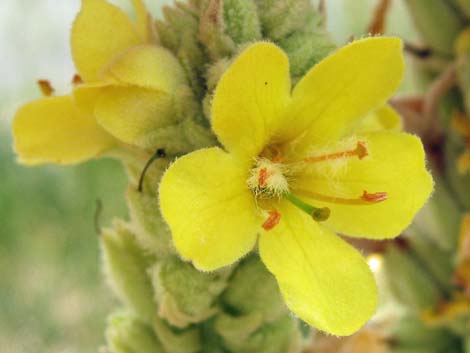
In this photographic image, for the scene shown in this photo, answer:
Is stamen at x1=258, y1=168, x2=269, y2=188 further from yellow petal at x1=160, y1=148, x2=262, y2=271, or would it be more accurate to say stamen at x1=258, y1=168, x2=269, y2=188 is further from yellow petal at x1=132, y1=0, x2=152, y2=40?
yellow petal at x1=132, y1=0, x2=152, y2=40

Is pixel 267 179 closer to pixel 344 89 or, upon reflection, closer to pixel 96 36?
pixel 344 89

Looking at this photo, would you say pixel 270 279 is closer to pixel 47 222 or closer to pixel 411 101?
pixel 411 101

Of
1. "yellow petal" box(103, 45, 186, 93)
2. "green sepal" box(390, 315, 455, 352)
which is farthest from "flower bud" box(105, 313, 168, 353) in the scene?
"green sepal" box(390, 315, 455, 352)

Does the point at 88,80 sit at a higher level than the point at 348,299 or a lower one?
higher

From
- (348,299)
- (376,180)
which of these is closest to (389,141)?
(376,180)

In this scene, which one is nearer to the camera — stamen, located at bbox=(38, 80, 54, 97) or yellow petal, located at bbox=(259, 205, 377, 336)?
yellow petal, located at bbox=(259, 205, 377, 336)

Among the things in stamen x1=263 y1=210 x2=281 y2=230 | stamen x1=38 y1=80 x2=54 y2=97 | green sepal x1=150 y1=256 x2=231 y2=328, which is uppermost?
stamen x1=38 y1=80 x2=54 y2=97

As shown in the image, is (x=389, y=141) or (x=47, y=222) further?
(x=47, y=222)
